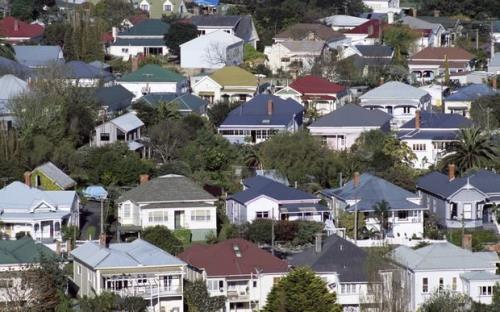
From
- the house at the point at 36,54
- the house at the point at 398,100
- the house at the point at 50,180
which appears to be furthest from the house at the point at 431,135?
the house at the point at 36,54

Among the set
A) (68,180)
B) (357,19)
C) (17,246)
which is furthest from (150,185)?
(357,19)

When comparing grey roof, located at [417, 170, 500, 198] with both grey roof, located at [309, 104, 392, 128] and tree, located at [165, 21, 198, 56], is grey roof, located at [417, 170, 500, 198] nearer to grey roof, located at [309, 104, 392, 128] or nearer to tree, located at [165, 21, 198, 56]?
grey roof, located at [309, 104, 392, 128]

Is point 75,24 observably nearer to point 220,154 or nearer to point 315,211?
point 220,154

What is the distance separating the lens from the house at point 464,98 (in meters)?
55.8

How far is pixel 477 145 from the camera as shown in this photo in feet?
152

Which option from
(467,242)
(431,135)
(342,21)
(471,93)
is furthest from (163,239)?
(342,21)

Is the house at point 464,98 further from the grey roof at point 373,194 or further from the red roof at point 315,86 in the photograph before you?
the grey roof at point 373,194

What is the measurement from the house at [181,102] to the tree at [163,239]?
13.3 meters

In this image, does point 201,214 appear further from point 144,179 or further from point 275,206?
point 144,179

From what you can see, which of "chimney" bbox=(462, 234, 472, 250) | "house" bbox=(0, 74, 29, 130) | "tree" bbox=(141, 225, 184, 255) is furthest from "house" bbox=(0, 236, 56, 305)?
"house" bbox=(0, 74, 29, 130)

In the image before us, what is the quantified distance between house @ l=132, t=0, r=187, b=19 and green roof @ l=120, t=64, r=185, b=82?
16416 mm

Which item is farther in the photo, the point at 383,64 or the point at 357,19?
the point at 357,19

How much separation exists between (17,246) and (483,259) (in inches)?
386

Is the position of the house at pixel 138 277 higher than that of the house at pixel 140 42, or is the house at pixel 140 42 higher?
the house at pixel 138 277
